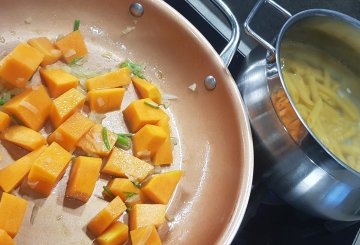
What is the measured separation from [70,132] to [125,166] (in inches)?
7.1

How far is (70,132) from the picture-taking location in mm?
1252

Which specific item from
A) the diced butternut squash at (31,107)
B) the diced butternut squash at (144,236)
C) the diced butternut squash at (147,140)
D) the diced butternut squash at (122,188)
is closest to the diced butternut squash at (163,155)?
the diced butternut squash at (147,140)

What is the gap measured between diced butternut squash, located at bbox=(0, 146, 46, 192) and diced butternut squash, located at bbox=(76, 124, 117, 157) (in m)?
0.13

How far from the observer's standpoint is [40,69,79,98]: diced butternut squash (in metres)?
1.33

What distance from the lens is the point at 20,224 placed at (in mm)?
1126

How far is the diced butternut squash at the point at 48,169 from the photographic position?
1.16 m

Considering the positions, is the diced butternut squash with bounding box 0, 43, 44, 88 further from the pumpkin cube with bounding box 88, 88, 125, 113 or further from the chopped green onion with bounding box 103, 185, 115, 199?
the chopped green onion with bounding box 103, 185, 115, 199

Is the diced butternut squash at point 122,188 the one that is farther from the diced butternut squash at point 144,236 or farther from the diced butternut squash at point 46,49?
the diced butternut squash at point 46,49

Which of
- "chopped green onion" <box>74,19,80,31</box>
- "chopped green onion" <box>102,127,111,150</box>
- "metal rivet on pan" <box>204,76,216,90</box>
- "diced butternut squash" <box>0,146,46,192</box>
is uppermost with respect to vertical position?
"metal rivet on pan" <box>204,76,216,90</box>

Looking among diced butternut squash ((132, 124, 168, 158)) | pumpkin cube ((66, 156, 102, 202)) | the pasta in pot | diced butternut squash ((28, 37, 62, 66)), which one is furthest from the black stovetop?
diced butternut squash ((28, 37, 62, 66))

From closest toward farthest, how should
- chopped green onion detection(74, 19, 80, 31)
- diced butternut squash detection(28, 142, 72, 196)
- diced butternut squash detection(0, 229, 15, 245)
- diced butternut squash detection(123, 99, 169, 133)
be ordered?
diced butternut squash detection(0, 229, 15, 245), diced butternut squash detection(28, 142, 72, 196), diced butternut squash detection(123, 99, 169, 133), chopped green onion detection(74, 19, 80, 31)

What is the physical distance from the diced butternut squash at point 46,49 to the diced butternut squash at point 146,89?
10.1 inches

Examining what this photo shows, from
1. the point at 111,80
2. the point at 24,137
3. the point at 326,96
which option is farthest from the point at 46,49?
the point at 326,96

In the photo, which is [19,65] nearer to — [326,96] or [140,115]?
[140,115]
